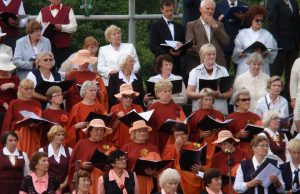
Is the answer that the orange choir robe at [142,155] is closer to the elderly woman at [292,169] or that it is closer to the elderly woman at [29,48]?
the elderly woman at [292,169]

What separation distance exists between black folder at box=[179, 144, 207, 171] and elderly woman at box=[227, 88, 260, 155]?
2.86 feet

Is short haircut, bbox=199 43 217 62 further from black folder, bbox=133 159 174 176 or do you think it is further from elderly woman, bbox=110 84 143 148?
black folder, bbox=133 159 174 176

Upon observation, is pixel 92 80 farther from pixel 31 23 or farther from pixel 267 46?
pixel 267 46

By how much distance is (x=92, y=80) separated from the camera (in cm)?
2120

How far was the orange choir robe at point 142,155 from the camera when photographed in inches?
769

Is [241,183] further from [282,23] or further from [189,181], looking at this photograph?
[282,23]

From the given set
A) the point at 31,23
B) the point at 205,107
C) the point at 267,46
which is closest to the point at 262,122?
the point at 205,107

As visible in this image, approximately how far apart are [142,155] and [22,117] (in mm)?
1875

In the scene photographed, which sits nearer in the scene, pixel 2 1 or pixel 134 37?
pixel 2 1

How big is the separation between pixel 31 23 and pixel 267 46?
3.76m

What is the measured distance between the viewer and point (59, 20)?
22422 mm

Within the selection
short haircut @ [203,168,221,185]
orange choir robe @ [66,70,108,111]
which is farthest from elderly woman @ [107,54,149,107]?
short haircut @ [203,168,221,185]

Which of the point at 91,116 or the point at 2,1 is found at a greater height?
the point at 2,1

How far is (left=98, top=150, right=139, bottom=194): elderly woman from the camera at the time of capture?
1891 cm
